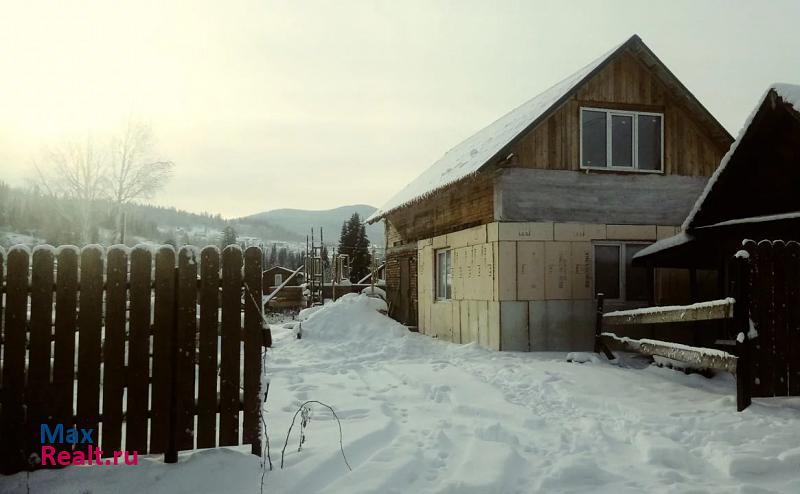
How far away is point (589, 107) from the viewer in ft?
38.3

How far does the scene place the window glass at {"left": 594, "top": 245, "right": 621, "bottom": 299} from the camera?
11.5 metres

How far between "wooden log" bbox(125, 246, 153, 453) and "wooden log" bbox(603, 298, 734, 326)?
5.68 m

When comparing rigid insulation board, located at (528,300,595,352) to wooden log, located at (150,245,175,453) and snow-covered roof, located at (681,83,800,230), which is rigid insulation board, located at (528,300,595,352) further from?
wooden log, located at (150,245,175,453)

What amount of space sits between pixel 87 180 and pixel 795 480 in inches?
1595


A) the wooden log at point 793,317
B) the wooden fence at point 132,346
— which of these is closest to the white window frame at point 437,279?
the wooden log at point 793,317

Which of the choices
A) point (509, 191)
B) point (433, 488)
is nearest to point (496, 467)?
point (433, 488)

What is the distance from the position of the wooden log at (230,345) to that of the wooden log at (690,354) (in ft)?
16.3

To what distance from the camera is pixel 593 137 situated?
11812mm

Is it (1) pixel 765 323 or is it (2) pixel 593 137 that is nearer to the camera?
(1) pixel 765 323

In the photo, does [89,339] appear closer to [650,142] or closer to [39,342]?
[39,342]

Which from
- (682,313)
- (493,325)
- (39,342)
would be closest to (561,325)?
(493,325)

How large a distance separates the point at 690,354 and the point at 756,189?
11.6ft

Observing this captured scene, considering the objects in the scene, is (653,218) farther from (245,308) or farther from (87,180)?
(87,180)

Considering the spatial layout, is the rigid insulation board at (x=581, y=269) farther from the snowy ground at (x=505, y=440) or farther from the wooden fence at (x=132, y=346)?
the wooden fence at (x=132, y=346)
